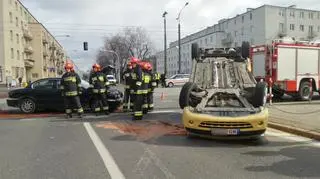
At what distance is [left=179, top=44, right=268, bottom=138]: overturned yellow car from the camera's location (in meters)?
9.43

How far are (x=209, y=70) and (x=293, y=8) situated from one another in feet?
274

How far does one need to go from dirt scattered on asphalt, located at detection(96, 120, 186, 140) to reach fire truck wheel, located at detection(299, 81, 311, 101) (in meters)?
8.79

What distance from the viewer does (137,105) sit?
13859mm

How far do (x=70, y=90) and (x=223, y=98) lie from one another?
6359 millimetres

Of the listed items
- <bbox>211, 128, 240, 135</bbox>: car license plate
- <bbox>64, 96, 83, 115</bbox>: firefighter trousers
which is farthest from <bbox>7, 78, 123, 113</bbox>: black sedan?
<bbox>211, 128, 240, 135</bbox>: car license plate

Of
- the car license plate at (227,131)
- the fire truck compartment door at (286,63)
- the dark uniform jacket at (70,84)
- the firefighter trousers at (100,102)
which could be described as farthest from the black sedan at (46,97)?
the car license plate at (227,131)

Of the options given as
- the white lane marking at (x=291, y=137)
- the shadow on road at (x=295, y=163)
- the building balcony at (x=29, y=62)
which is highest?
the building balcony at (x=29, y=62)

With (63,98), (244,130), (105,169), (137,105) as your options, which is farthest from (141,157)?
(63,98)

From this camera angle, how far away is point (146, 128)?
39.8ft

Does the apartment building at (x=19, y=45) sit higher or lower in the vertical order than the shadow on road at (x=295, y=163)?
higher

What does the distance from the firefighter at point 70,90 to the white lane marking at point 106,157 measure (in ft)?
11.7

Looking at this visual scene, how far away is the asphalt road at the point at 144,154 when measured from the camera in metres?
6.96

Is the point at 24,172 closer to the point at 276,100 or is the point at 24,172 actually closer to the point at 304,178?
the point at 304,178

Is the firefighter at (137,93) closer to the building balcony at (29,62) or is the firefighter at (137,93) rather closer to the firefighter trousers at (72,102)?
the firefighter trousers at (72,102)
